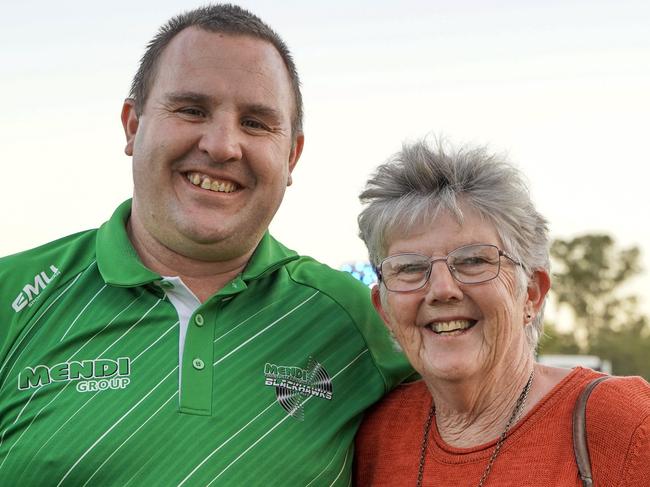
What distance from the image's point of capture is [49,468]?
354cm

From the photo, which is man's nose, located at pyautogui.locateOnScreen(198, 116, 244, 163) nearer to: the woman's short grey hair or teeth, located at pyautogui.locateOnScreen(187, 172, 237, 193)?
teeth, located at pyautogui.locateOnScreen(187, 172, 237, 193)

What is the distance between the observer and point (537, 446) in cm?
354

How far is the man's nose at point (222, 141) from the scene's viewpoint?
389 centimetres

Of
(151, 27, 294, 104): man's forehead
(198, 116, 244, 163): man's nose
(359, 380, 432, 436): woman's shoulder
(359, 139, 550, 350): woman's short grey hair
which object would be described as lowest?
(359, 380, 432, 436): woman's shoulder

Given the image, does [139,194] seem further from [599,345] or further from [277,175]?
[599,345]

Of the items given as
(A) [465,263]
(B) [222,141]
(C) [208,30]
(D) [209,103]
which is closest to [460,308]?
(A) [465,263]

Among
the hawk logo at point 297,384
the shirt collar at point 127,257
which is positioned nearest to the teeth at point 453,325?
the hawk logo at point 297,384

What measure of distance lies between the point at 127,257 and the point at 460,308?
1400 mm

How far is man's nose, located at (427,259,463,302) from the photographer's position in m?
3.64

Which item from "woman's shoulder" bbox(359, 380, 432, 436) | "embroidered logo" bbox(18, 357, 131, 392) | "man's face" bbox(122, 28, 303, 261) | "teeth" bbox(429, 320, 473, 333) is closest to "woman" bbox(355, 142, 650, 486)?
"teeth" bbox(429, 320, 473, 333)

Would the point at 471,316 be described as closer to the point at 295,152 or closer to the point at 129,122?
the point at 295,152

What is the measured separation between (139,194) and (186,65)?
0.59 metres

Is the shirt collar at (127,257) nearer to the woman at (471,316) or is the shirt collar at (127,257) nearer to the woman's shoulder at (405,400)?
the woman at (471,316)

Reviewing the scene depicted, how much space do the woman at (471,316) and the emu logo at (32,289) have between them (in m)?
1.34
